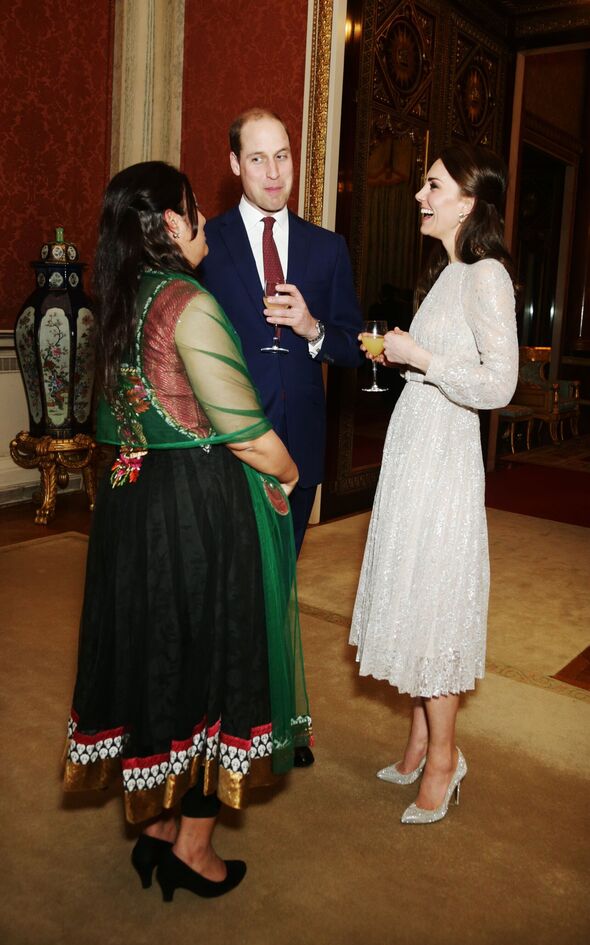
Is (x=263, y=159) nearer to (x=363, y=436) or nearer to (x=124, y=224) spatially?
(x=124, y=224)

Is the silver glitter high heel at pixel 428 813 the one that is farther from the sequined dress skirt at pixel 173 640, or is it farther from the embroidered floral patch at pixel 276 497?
the embroidered floral patch at pixel 276 497

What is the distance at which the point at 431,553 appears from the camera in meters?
2.01

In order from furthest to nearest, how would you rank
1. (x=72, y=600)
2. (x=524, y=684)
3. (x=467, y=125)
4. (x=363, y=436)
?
(x=467, y=125)
(x=363, y=436)
(x=72, y=600)
(x=524, y=684)

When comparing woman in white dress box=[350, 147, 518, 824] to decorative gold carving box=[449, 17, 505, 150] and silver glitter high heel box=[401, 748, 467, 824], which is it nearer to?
silver glitter high heel box=[401, 748, 467, 824]

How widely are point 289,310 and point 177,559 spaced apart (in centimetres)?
75

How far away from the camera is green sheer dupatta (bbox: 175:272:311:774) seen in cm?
157

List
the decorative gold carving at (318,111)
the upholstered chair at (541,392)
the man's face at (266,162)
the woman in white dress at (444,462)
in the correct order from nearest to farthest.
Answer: the woman in white dress at (444,462) < the man's face at (266,162) < the decorative gold carving at (318,111) < the upholstered chair at (541,392)

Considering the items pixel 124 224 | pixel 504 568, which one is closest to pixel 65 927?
pixel 124 224

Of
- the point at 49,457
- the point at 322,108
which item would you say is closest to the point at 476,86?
the point at 322,108

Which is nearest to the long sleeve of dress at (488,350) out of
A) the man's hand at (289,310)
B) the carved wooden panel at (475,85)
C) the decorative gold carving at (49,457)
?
the man's hand at (289,310)

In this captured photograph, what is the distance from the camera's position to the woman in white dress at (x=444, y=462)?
1.91 metres

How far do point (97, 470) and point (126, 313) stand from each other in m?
3.85

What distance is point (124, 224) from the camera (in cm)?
158

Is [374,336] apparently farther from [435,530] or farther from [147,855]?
[147,855]
